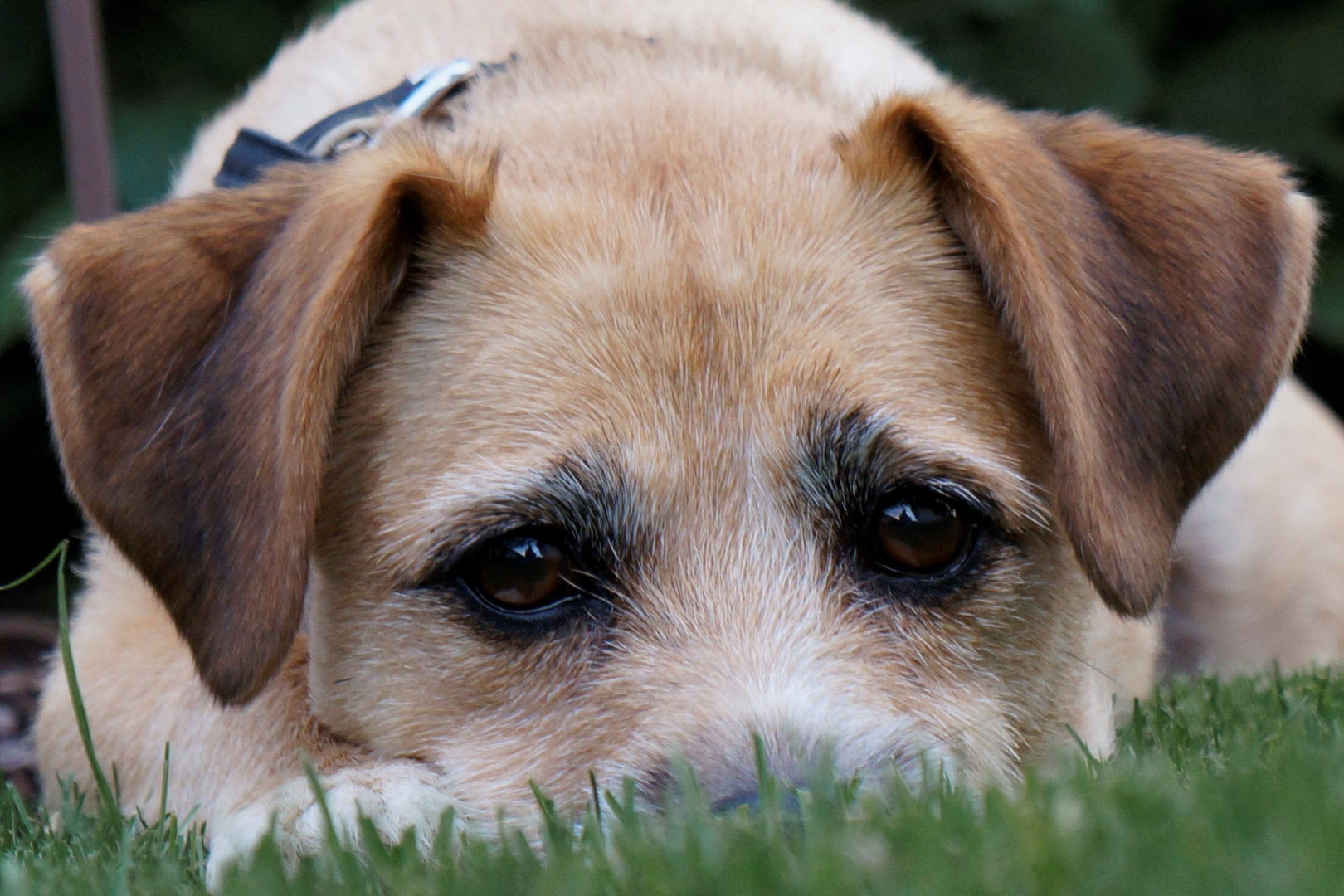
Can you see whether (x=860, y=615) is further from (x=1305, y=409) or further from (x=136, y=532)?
(x=1305, y=409)

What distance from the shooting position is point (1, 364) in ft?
21.7

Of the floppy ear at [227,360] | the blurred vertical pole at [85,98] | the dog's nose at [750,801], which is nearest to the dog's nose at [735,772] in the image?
the dog's nose at [750,801]

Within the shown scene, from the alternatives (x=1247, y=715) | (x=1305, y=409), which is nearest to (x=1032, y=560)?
(x=1247, y=715)

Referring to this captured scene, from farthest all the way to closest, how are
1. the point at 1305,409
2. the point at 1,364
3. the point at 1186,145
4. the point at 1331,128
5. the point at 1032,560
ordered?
the point at 1331,128
the point at 1,364
the point at 1305,409
the point at 1186,145
the point at 1032,560

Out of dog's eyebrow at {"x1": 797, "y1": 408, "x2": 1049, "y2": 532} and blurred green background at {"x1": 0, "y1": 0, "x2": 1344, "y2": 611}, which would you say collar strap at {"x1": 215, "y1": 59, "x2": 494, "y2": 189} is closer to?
dog's eyebrow at {"x1": 797, "y1": 408, "x2": 1049, "y2": 532}

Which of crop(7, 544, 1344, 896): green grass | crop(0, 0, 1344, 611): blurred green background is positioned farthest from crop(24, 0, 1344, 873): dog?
crop(0, 0, 1344, 611): blurred green background

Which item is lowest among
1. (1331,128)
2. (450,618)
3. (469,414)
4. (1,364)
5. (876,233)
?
(1,364)

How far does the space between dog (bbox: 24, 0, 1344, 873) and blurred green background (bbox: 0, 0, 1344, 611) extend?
3513 millimetres

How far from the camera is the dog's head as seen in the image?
2633 mm

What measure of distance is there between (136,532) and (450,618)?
0.59 meters

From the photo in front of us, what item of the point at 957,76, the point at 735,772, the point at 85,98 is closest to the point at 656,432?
the point at 735,772

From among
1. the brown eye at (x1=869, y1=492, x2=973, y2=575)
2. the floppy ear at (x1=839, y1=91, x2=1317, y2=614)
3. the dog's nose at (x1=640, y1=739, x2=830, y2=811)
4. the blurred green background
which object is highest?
the floppy ear at (x1=839, y1=91, x2=1317, y2=614)

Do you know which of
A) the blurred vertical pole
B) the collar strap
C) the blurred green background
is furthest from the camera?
the blurred green background

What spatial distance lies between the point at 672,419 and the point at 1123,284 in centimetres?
89
